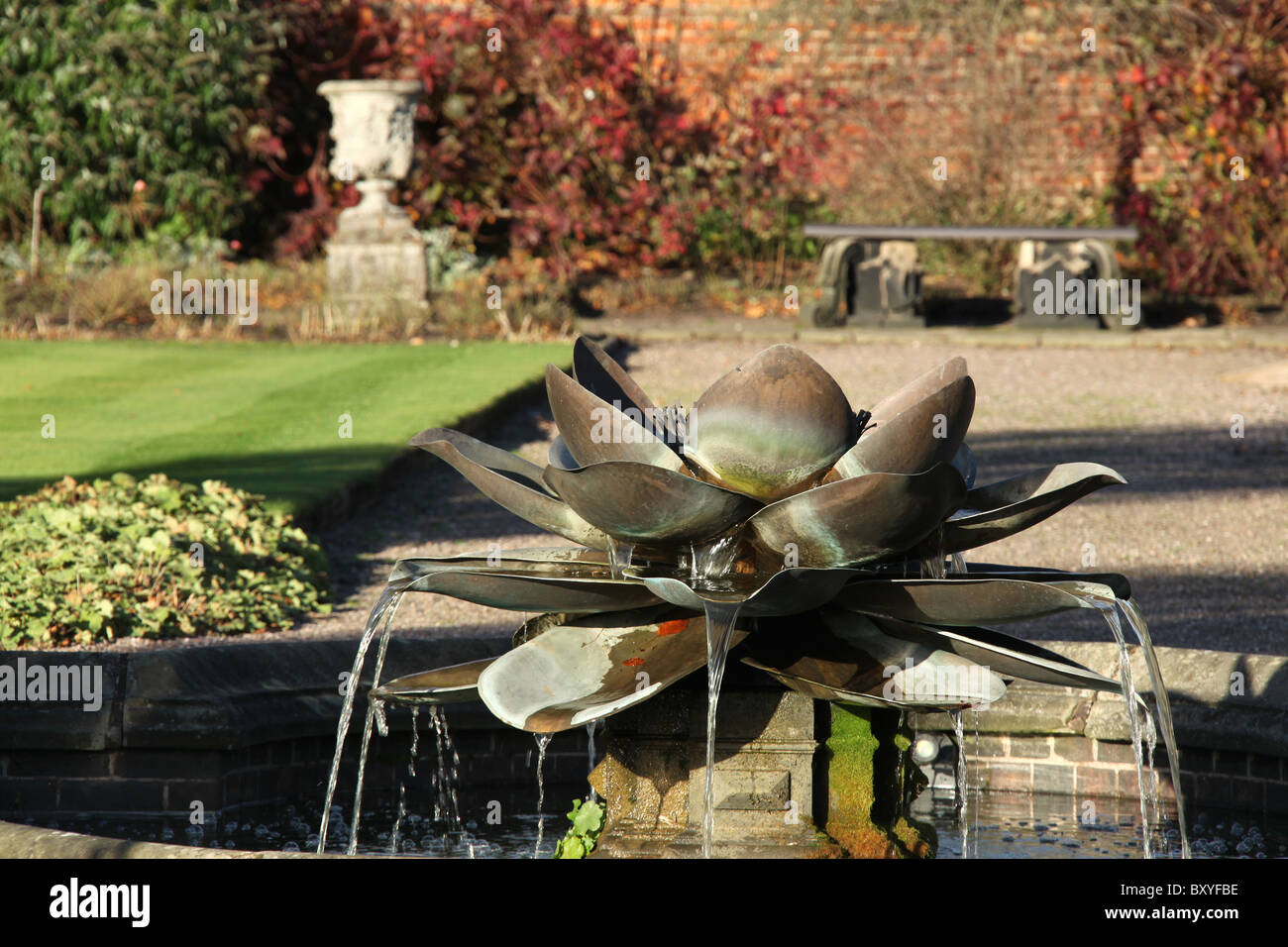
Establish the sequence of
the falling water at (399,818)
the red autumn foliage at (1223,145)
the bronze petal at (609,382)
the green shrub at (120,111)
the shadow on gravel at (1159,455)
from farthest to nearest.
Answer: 1. the red autumn foliage at (1223,145)
2. the green shrub at (120,111)
3. the shadow on gravel at (1159,455)
4. the falling water at (399,818)
5. the bronze petal at (609,382)

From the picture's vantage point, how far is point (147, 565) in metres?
5.56

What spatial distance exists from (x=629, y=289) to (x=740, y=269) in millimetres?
1342

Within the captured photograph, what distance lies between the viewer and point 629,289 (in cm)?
1485

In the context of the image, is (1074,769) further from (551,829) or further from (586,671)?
(586,671)

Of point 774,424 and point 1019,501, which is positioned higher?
point 774,424

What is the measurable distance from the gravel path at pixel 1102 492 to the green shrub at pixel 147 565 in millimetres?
174

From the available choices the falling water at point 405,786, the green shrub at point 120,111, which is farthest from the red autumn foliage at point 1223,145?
the falling water at point 405,786

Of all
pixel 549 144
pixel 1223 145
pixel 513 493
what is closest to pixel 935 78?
pixel 1223 145

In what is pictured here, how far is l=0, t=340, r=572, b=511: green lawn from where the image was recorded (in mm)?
7426

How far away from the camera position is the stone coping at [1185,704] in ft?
11.1

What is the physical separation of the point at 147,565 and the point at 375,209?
870cm

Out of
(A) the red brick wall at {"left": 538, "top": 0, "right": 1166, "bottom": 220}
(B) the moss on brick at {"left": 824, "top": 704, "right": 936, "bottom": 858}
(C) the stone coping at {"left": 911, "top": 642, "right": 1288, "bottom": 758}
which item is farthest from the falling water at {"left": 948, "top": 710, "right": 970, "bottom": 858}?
(A) the red brick wall at {"left": 538, "top": 0, "right": 1166, "bottom": 220}

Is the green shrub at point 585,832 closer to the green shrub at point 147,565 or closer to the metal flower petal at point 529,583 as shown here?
the metal flower petal at point 529,583

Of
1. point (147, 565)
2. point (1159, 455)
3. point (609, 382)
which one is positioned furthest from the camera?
point (1159, 455)
